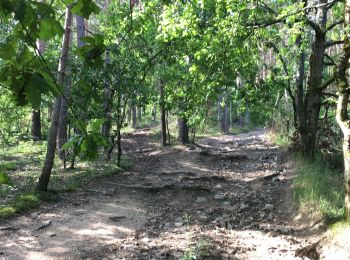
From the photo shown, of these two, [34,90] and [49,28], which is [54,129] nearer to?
[49,28]

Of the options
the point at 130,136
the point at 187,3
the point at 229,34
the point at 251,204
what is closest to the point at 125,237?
the point at 251,204

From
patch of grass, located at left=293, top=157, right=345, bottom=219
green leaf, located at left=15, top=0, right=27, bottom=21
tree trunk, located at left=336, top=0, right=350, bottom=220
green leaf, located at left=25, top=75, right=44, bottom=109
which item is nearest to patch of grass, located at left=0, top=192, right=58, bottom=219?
patch of grass, located at left=293, top=157, right=345, bottom=219

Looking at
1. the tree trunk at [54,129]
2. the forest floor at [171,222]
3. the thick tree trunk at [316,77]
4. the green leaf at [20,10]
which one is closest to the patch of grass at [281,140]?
the forest floor at [171,222]

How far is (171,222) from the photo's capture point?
745 cm

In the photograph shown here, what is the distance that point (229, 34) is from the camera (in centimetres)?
689

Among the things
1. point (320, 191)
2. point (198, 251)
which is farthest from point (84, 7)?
point (320, 191)

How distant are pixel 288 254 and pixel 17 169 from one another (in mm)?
8901

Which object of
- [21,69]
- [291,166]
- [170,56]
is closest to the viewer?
[21,69]

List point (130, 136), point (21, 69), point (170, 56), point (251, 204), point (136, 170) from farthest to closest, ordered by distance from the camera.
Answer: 1. point (130, 136)
2. point (136, 170)
3. point (170, 56)
4. point (251, 204)
5. point (21, 69)

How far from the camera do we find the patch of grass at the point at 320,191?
6.67 metres

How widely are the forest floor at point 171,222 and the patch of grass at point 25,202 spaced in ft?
0.64

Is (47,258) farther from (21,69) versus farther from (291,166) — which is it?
(291,166)

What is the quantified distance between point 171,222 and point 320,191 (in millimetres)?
2915

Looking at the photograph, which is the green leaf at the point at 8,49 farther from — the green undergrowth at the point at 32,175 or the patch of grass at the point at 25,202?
the patch of grass at the point at 25,202
